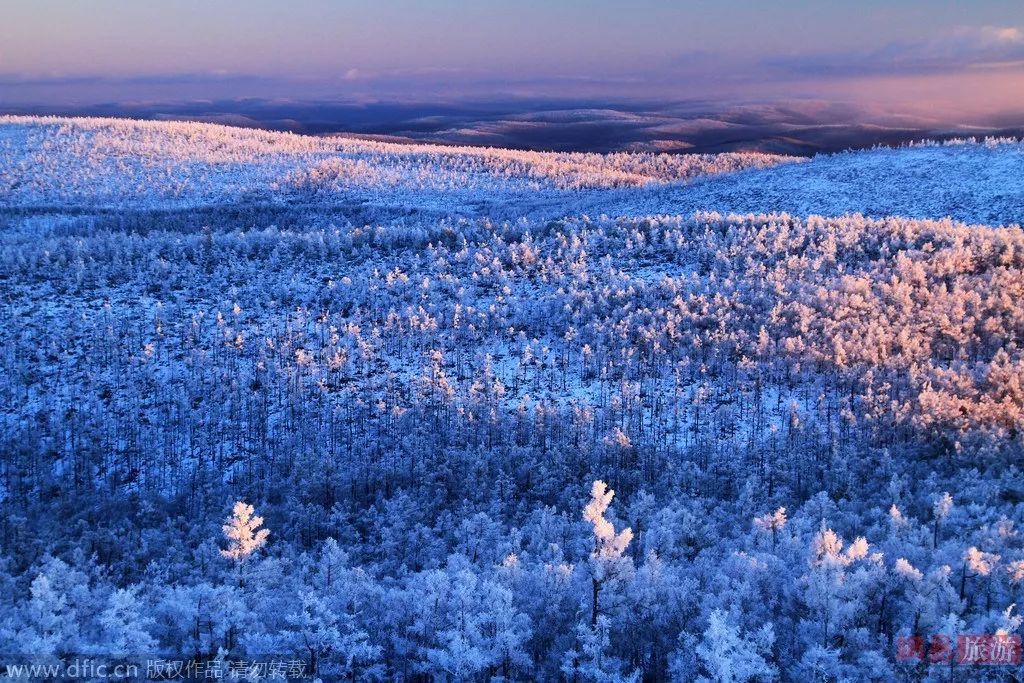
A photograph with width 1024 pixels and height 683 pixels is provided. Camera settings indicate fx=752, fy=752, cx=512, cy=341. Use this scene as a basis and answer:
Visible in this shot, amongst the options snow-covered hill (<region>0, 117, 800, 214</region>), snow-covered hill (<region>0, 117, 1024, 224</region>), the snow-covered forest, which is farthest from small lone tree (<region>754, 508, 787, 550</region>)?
snow-covered hill (<region>0, 117, 800, 214</region>)

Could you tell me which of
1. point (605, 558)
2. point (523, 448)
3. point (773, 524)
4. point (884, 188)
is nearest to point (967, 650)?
point (773, 524)

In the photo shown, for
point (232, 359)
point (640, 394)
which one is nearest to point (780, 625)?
point (640, 394)

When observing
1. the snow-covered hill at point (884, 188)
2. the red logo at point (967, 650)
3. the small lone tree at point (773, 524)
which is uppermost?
the snow-covered hill at point (884, 188)

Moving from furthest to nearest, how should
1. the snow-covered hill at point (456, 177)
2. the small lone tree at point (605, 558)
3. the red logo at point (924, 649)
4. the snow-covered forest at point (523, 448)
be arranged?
the snow-covered hill at point (456, 177) → the small lone tree at point (605, 558) → the snow-covered forest at point (523, 448) → the red logo at point (924, 649)

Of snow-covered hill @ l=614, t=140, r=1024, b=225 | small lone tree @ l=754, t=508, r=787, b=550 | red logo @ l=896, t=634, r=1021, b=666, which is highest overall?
snow-covered hill @ l=614, t=140, r=1024, b=225

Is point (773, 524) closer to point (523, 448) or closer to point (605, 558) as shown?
point (605, 558)

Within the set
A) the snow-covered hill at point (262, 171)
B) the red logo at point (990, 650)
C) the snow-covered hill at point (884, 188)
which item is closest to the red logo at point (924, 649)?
the red logo at point (990, 650)

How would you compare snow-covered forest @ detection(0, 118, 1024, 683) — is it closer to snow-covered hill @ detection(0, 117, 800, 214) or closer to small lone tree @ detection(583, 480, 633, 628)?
small lone tree @ detection(583, 480, 633, 628)

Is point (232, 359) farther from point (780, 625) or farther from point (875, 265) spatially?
point (875, 265)

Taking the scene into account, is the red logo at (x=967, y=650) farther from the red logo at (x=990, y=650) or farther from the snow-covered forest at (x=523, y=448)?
the snow-covered forest at (x=523, y=448)
